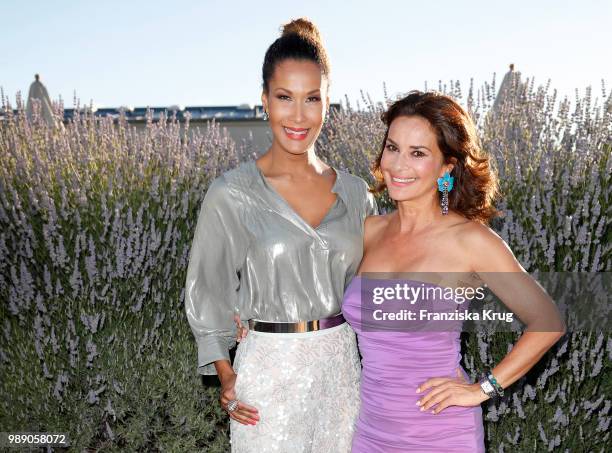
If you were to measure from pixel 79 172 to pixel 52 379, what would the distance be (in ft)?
4.05

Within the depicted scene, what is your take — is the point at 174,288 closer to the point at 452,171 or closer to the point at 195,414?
the point at 195,414

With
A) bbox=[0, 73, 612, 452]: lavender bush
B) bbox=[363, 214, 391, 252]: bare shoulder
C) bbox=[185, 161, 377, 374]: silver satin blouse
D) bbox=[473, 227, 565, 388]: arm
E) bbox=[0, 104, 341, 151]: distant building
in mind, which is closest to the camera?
bbox=[473, 227, 565, 388]: arm

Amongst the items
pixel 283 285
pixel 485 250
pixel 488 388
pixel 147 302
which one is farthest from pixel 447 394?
pixel 147 302

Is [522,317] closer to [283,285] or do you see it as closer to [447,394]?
[447,394]

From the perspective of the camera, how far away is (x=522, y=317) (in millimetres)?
2324

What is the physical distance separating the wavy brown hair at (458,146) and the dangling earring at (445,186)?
0.15ft

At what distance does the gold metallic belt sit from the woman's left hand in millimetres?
379

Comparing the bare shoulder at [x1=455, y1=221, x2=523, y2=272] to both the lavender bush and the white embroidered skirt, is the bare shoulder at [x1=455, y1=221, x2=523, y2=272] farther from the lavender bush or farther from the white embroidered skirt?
the lavender bush

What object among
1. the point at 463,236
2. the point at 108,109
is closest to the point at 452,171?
the point at 463,236

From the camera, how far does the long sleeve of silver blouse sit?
2.40m

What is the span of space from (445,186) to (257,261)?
0.72m

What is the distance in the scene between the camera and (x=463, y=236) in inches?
93.3

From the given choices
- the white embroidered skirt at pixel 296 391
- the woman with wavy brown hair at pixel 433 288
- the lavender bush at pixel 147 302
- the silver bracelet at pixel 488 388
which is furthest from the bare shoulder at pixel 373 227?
the lavender bush at pixel 147 302

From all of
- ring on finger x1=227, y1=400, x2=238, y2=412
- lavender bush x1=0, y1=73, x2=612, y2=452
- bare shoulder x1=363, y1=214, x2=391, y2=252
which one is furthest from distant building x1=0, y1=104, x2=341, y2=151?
ring on finger x1=227, y1=400, x2=238, y2=412
